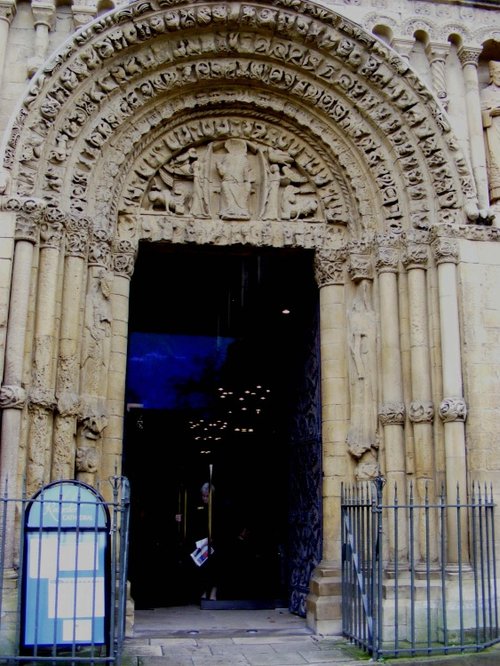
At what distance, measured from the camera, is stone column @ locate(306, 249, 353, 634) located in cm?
905

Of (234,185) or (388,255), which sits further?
(234,185)

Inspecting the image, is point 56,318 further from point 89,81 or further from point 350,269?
point 350,269

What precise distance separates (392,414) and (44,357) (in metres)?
4.13

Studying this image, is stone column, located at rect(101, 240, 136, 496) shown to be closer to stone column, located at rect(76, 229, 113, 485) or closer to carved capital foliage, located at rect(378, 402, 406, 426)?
stone column, located at rect(76, 229, 113, 485)

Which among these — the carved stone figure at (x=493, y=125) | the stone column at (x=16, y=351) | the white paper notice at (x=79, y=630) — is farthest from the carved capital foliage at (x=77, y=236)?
the carved stone figure at (x=493, y=125)

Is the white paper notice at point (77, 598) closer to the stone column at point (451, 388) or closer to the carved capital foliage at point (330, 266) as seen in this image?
the stone column at point (451, 388)

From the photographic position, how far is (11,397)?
8.19m

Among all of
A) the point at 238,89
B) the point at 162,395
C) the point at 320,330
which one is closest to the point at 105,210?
the point at 238,89

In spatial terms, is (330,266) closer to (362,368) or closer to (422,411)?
(362,368)

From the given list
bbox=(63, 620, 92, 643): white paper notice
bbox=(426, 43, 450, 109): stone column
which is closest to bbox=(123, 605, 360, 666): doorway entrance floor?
bbox=(63, 620, 92, 643): white paper notice

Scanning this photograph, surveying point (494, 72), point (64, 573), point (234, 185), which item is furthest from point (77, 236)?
point (494, 72)

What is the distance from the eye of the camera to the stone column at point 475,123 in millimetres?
9758

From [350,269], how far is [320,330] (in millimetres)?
899

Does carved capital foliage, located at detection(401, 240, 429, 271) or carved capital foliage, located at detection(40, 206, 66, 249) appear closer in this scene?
carved capital foliage, located at detection(40, 206, 66, 249)
